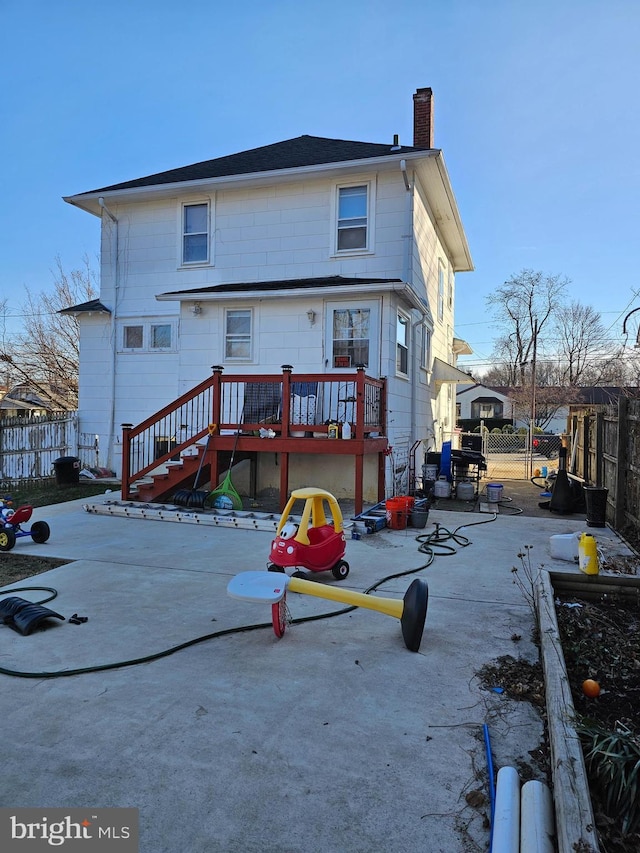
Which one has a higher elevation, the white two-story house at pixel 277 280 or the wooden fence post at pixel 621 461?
the white two-story house at pixel 277 280

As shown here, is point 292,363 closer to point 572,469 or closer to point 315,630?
point 572,469

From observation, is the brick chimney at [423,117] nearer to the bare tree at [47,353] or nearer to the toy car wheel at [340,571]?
the toy car wheel at [340,571]

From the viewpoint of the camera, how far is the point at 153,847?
77.6 inches

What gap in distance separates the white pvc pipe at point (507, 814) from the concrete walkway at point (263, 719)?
0.37ft

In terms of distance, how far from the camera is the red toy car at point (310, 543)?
530cm

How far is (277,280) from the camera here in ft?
39.0

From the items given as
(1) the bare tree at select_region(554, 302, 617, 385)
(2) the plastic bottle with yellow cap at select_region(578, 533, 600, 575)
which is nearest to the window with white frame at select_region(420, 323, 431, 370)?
(2) the plastic bottle with yellow cap at select_region(578, 533, 600, 575)

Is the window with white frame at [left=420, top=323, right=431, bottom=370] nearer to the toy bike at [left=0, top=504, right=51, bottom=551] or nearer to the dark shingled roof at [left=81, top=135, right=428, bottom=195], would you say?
the dark shingled roof at [left=81, top=135, right=428, bottom=195]

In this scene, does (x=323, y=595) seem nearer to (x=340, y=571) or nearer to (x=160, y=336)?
(x=340, y=571)

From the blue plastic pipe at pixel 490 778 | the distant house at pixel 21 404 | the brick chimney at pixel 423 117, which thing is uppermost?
the brick chimney at pixel 423 117

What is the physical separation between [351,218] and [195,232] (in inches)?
154

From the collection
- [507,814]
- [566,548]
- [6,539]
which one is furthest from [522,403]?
[507,814]

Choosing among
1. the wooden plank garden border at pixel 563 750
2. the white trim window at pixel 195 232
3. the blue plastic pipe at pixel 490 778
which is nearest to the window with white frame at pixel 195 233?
the white trim window at pixel 195 232

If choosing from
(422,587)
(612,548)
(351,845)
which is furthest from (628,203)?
(351,845)
